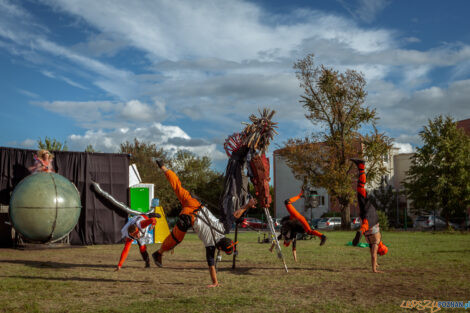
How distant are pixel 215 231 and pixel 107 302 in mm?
2592

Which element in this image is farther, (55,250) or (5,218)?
(5,218)

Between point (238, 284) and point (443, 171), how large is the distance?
29.5 m

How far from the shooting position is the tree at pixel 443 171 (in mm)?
33094

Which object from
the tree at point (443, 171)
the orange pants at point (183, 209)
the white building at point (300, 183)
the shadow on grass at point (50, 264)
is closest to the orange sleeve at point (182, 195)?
the orange pants at point (183, 209)

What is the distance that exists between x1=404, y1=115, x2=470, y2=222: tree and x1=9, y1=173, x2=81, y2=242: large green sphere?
29.6 m

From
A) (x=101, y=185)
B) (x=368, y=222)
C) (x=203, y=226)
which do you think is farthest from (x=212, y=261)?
(x=101, y=185)

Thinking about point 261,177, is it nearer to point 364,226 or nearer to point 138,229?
point 364,226

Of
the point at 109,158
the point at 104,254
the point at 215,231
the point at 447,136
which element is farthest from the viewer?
the point at 447,136

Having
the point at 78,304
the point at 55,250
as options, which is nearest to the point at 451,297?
the point at 78,304

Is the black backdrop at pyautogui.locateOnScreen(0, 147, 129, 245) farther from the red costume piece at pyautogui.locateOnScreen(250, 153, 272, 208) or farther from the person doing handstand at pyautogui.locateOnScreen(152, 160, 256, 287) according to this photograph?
the person doing handstand at pyautogui.locateOnScreen(152, 160, 256, 287)

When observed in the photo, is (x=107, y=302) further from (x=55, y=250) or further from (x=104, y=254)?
(x=55, y=250)

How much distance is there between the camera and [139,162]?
48.7 metres

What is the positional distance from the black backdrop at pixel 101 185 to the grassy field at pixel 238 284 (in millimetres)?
5923

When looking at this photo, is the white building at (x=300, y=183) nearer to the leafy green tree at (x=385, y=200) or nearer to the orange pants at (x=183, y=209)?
the leafy green tree at (x=385, y=200)
